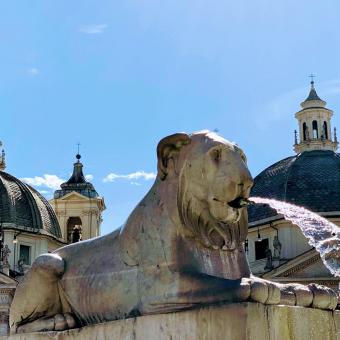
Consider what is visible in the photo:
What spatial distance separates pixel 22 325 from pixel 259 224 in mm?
57996

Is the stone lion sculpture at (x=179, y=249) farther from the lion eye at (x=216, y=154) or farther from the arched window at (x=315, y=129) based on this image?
the arched window at (x=315, y=129)

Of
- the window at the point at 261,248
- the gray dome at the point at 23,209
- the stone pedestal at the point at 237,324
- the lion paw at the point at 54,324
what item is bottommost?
the stone pedestal at the point at 237,324

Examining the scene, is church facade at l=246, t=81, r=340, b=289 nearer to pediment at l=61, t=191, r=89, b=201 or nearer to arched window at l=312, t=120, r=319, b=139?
arched window at l=312, t=120, r=319, b=139

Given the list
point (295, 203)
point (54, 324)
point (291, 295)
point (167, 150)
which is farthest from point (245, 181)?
point (295, 203)

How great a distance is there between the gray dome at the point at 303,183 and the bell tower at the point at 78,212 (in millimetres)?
17018

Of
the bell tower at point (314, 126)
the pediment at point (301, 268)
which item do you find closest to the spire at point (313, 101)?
the bell tower at point (314, 126)

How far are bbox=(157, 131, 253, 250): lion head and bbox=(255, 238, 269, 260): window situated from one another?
58820mm

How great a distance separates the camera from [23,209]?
6744 cm

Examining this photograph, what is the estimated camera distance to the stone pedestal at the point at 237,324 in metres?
5.87

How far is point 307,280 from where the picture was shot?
190 feet

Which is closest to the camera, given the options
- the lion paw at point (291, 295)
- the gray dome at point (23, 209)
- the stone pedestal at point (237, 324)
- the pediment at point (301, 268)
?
the stone pedestal at point (237, 324)

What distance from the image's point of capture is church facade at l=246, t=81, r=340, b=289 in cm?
6031

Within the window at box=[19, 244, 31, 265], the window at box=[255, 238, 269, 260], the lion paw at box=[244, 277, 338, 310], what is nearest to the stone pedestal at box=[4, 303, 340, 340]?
the lion paw at box=[244, 277, 338, 310]

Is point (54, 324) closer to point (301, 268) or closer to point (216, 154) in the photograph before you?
point (216, 154)
